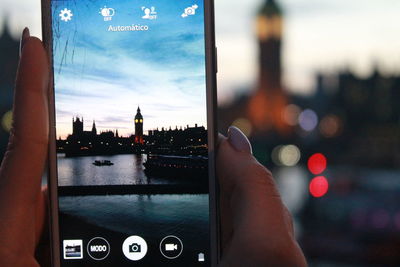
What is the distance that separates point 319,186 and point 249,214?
44.2ft

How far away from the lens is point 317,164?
51.0 ft

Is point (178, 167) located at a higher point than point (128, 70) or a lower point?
lower

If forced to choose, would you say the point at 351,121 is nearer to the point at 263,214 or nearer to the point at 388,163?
the point at 388,163

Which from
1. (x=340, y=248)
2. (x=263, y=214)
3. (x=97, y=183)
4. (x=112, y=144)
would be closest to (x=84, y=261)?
(x=97, y=183)

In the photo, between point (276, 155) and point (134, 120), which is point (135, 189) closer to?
point (134, 120)

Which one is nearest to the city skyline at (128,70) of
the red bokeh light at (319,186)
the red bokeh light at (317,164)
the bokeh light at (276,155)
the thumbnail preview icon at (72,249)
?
the thumbnail preview icon at (72,249)

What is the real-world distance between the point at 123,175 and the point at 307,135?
44619mm

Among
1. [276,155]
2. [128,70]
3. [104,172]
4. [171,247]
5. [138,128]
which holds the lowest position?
[276,155]

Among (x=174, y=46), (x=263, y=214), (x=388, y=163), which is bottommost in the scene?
(x=388, y=163)

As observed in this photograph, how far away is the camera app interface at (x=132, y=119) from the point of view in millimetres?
1781

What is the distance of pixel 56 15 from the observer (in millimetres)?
1782

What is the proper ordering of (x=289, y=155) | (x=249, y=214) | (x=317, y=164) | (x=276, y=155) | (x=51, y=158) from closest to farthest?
(x=249, y=214) → (x=51, y=158) → (x=317, y=164) → (x=289, y=155) → (x=276, y=155)

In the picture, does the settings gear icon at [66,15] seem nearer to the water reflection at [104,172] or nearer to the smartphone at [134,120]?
the smartphone at [134,120]

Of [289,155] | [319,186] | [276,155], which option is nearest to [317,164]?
[319,186]
